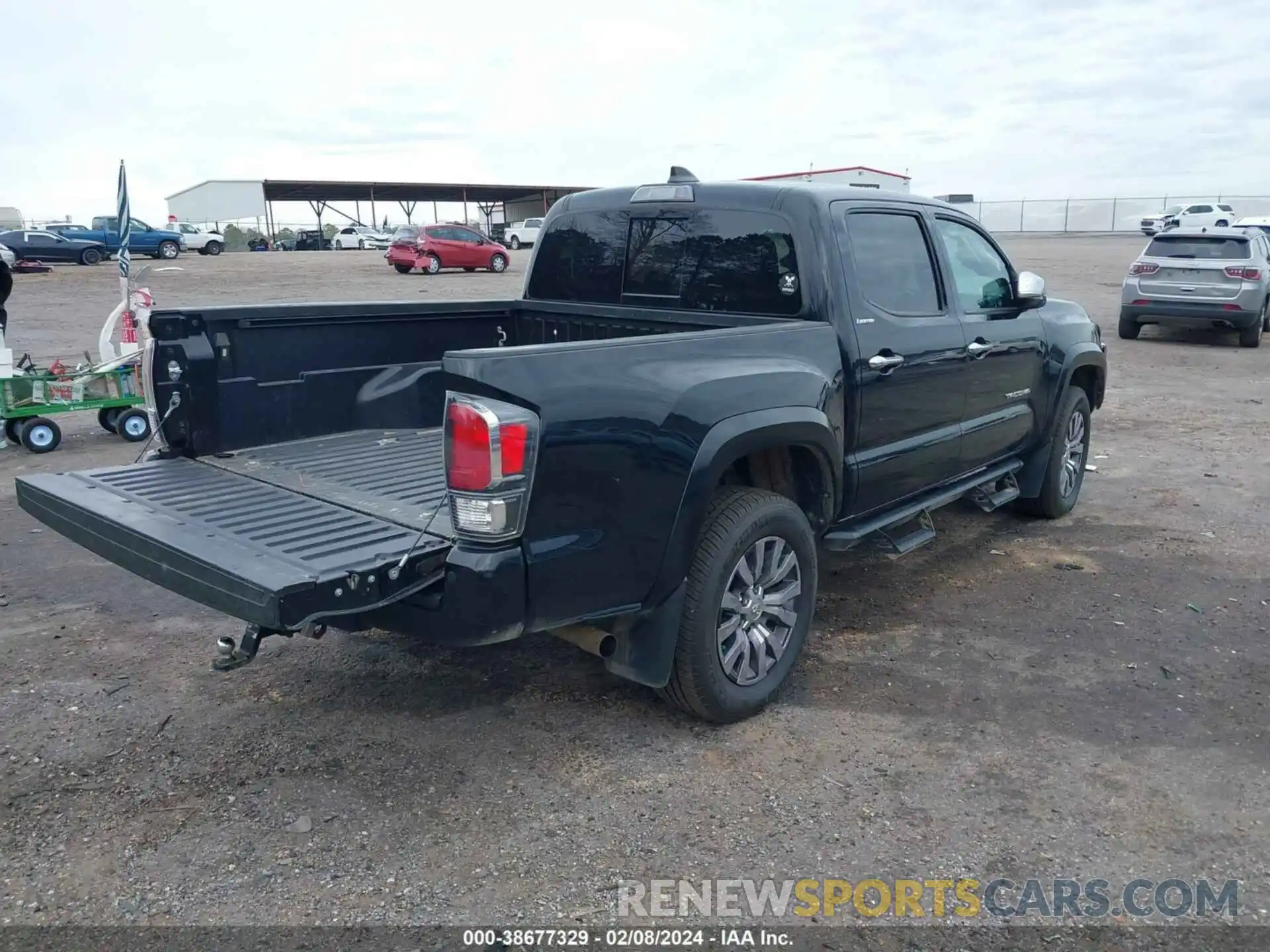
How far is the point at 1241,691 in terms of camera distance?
425 cm

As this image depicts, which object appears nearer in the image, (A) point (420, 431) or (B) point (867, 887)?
(B) point (867, 887)

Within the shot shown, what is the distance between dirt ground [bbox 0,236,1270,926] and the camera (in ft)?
10.0

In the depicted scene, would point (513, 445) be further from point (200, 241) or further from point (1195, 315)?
point (200, 241)

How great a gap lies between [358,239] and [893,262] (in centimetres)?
5086

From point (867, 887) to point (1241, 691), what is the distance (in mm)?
2236

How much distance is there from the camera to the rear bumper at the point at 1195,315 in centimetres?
1475

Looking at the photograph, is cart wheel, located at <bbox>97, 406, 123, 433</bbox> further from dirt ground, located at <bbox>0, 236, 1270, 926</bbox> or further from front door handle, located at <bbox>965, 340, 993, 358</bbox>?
front door handle, located at <bbox>965, 340, 993, 358</bbox>

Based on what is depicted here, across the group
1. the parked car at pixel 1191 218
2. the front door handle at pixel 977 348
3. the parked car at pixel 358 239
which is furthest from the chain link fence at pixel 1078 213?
the front door handle at pixel 977 348

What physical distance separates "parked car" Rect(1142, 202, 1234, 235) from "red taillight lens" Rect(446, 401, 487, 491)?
41.5 meters

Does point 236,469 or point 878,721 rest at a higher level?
point 236,469

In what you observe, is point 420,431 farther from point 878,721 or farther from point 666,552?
point 878,721

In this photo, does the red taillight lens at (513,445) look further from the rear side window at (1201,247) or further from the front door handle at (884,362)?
the rear side window at (1201,247)

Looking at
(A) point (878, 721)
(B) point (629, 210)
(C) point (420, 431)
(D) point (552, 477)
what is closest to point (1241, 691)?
(A) point (878, 721)

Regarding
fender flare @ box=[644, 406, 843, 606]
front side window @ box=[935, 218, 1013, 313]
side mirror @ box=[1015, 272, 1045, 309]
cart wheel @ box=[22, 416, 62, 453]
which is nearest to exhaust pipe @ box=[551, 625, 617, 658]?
fender flare @ box=[644, 406, 843, 606]
